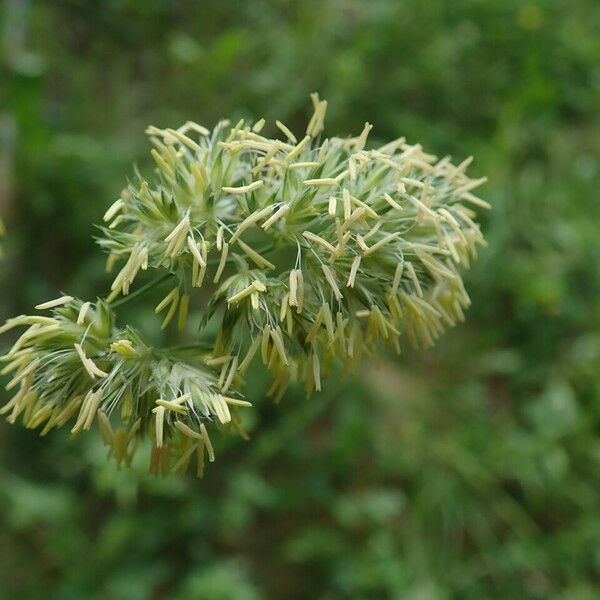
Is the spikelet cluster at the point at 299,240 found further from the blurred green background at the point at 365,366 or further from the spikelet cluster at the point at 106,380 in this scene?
the blurred green background at the point at 365,366

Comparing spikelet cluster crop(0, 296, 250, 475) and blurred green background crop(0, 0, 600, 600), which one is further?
blurred green background crop(0, 0, 600, 600)

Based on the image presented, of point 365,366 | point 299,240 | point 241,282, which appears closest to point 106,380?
point 241,282

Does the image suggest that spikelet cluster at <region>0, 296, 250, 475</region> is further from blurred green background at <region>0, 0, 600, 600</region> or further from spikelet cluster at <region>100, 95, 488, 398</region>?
blurred green background at <region>0, 0, 600, 600</region>

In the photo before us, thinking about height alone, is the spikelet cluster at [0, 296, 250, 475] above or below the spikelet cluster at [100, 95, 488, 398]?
below

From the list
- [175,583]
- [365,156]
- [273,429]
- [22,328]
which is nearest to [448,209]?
[365,156]


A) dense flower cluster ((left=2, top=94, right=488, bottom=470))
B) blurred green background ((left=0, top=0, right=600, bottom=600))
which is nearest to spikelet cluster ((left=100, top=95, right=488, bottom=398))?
dense flower cluster ((left=2, top=94, right=488, bottom=470))

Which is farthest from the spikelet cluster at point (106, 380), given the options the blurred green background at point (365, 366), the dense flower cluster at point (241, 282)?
the blurred green background at point (365, 366)

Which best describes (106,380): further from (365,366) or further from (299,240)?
(365,366)
